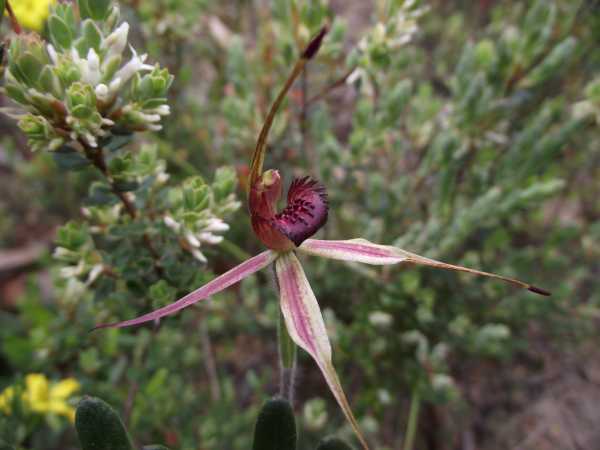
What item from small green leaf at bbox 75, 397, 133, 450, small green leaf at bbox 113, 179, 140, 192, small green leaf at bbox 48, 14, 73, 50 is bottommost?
small green leaf at bbox 75, 397, 133, 450

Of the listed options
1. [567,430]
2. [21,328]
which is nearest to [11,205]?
[21,328]

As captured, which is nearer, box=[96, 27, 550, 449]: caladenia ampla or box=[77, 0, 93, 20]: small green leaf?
box=[96, 27, 550, 449]: caladenia ampla

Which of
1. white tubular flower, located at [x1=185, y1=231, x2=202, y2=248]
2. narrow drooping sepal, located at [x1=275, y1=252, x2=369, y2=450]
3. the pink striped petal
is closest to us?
narrow drooping sepal, located at [x1=275, y1=252, x2=369, y2=450]

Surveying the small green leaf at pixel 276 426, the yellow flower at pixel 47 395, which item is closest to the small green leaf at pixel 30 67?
the small green leaf at pixel 276 426

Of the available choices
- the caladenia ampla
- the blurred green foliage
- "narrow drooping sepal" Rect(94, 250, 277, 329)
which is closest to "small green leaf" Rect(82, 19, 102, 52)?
the blurred green foliage

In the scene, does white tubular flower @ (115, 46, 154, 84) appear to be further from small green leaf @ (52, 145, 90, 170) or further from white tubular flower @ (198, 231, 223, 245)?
white tubular flower @ (198, 231, 223, 245)

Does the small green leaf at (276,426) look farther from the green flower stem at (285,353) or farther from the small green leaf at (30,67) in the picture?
the small green leaf at (30,67)

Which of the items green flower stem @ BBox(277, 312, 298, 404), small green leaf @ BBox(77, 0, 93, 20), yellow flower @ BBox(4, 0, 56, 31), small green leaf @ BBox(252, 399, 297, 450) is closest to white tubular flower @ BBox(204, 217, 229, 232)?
green flower stem @ BBox(277, 312, 298, 404)

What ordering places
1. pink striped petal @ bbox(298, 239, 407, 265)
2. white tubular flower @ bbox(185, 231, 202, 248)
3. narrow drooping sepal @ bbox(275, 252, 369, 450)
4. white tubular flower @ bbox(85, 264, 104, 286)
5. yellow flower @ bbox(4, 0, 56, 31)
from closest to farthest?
narrow drooping sepal @ bbox(275, 252, 369, 450)
pink striped petal @ bbox(298, 239, 407, 265)
white tubular flower @ bbox(185, 231, 202, 248)
white tubular flower @ bbox(85, 264, 104, 286)
yellow flower @ bbox(4, 0, 56, 31)

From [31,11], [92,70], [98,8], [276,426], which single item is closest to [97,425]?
[276,426]

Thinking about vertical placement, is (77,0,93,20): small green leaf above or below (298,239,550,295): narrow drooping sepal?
above
